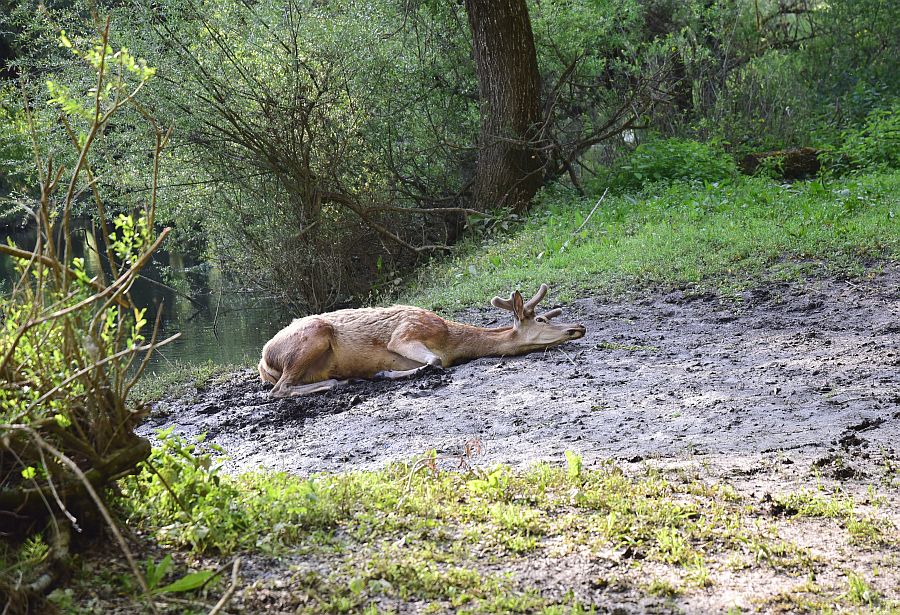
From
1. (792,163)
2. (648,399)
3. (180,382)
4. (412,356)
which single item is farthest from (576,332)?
(792,163)

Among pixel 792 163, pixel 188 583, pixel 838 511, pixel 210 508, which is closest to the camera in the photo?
pixel 188 583

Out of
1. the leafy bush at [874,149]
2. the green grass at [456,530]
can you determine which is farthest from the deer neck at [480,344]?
the leafy bush at [874,149]

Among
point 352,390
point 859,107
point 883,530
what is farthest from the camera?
point 859,107

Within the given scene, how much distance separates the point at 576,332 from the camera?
9.29 m

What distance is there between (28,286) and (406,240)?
14541mm

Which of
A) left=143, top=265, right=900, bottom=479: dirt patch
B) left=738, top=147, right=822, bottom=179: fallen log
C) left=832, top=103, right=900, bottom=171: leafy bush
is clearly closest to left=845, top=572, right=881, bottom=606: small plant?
left=143, top=265, right=900, bottom=479: dirt patch

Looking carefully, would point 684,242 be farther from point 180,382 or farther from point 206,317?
point 206,317

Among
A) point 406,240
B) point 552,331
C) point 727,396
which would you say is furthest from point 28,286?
point 406,240

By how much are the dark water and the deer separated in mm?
3231

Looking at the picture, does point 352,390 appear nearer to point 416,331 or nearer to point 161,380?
point 416,331

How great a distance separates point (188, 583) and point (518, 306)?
251 inches

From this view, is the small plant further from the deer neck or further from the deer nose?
the deer neck

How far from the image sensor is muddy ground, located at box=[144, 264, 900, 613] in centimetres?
414

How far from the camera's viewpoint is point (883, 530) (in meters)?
4.25
